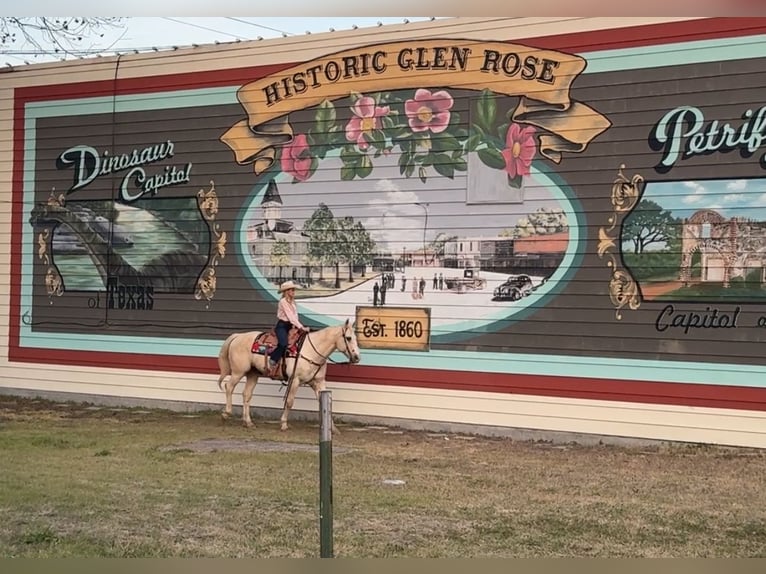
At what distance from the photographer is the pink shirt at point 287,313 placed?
10.7 metres

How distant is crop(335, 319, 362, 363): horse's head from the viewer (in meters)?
10.6

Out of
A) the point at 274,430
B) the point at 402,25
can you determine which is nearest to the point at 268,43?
the point at 402,25

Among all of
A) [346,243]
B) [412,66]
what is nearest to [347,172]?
[346,243]

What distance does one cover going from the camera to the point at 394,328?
11141 millimetres

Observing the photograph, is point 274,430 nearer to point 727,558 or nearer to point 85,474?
point 85,474

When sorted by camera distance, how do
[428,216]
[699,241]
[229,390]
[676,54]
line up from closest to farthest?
[699,241] → [676,54] → [428,216] → [229,390]

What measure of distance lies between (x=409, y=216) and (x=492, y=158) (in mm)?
1326

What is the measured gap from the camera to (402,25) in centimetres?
1109

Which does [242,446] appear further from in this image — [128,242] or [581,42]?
[581,42]

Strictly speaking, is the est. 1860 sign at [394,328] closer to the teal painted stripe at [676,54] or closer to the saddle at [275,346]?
the saddle at [275,346]

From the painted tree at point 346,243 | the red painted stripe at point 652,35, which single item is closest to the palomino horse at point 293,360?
the painted tree at point 346,243

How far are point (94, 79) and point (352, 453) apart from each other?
7.77 metres

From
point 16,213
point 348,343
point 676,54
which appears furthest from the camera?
point 16,213

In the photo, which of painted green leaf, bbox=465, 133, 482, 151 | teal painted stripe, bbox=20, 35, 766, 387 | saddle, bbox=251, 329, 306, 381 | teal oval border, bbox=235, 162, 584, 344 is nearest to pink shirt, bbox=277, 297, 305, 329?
saddle, bbox=251, 329, 306, 381
